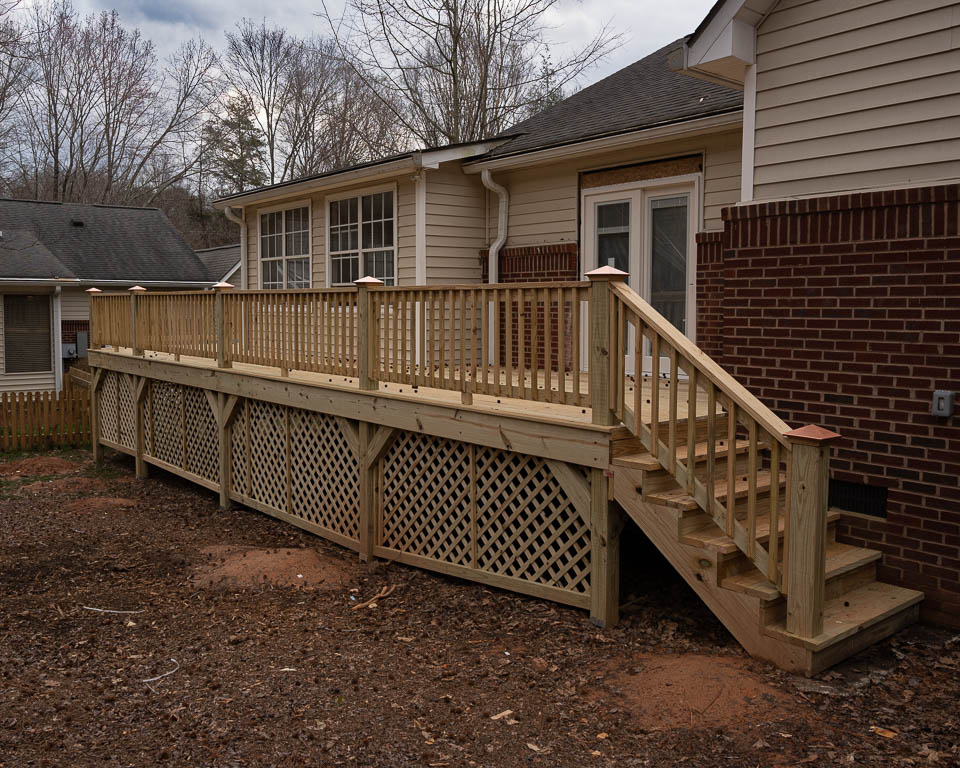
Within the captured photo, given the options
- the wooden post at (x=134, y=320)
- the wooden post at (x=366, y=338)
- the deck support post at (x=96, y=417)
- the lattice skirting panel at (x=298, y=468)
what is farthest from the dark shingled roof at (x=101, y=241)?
the wooden post at (x=366, y=338)

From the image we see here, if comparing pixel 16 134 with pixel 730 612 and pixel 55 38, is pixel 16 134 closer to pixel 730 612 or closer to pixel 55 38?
pixel 55 38

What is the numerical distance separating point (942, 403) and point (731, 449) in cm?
161

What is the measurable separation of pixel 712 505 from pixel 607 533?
2.65 feet

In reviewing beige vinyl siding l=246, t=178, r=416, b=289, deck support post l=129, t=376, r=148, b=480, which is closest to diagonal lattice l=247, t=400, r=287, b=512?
beige vinyl siding l=246, t=178, r=416, b=289

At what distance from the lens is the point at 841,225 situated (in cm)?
565

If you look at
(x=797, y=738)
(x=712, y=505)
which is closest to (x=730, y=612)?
(x=712, y=505)

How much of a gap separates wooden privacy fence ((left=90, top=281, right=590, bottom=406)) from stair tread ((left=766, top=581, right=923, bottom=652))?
188 centimetres

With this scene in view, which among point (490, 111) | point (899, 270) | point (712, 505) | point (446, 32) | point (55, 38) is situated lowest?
point (712, 505)

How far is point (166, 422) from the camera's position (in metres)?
11.5

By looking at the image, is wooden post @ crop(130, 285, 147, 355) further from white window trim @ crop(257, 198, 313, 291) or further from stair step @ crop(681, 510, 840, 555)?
stair step @ crop(681, 510, 840, 555)

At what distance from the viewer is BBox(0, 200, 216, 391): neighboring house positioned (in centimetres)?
1830

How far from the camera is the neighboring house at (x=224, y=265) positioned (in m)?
23.2

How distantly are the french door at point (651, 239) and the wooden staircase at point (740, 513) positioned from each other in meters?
2.94

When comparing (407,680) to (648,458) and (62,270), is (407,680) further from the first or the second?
(62,270)
